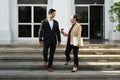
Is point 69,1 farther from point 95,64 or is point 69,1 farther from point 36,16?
point 95,64

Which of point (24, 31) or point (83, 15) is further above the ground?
point (83, 15)

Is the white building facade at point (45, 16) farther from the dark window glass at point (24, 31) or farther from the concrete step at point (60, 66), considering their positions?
the concrete step at point (60, 66)

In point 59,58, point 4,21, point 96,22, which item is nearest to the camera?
point 59,58

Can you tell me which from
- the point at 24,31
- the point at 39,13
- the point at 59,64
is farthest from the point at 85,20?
the point at 59,64

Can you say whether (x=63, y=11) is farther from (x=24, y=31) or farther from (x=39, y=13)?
(x=24, y=31)

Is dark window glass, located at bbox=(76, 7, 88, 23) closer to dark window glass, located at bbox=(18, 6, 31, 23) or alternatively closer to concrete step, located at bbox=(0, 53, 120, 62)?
→ dark window glass, located at bbox=(18, 6, 31, 23)

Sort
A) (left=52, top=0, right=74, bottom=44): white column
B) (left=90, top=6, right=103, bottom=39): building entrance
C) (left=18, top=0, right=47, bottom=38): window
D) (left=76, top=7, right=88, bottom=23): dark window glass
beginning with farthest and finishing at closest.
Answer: (left=90, top=6, right=103, bottom=39): building entrance, (left=76, top=7, right=88, bottom=23): dark window glass, (left=18, top=0, right=47, bottom=38): window, (left=52, top=0, right=74, bottom=44): white column

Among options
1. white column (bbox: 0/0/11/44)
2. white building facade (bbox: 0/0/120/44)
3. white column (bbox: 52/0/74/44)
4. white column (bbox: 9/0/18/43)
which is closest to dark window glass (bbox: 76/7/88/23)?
white building facade (bbox: 0/0/120/44)

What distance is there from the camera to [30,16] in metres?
20.4

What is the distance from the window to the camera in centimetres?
2033

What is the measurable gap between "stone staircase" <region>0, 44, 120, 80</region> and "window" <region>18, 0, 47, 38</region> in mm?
4931

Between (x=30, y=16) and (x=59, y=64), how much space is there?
768cm

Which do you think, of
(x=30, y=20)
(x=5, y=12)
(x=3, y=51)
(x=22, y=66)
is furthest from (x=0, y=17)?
(x=22, y=66)

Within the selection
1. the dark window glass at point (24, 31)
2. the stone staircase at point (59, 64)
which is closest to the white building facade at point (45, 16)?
the dark window glass at point (24, 31)
